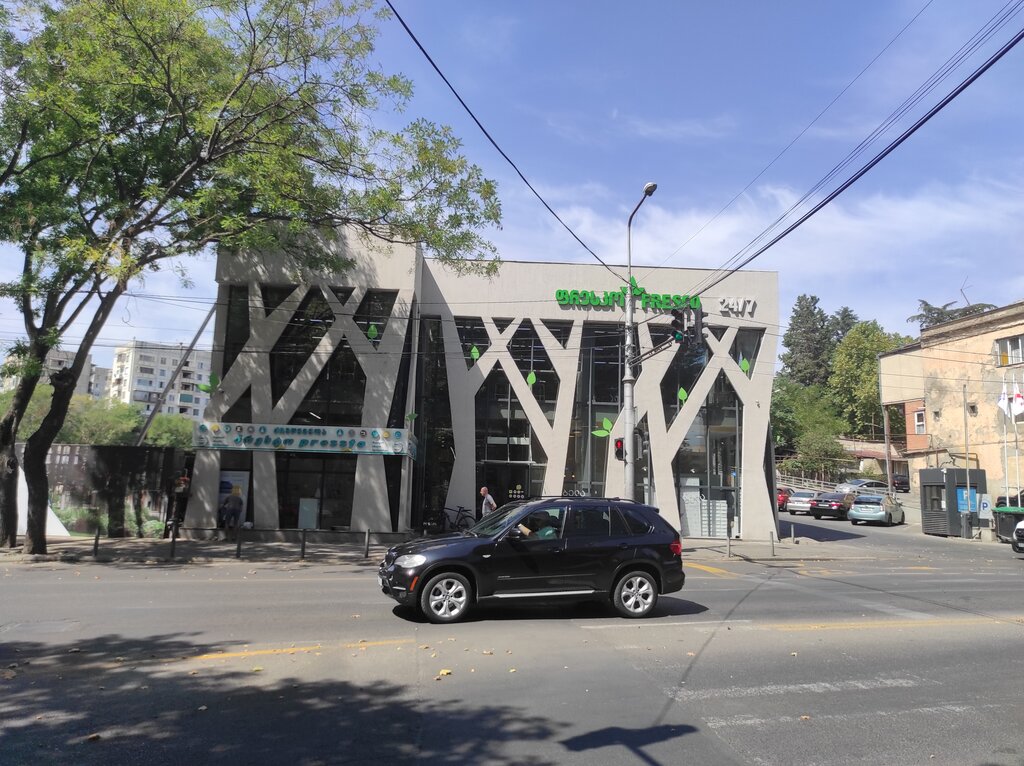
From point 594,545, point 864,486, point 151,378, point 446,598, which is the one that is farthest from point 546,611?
point 151,378

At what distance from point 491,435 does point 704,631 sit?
626 inches

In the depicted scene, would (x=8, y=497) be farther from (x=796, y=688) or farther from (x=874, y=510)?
(x=874, y=510)

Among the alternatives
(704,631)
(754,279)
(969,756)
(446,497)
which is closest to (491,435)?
(446,497)

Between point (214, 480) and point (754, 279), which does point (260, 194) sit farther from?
point (754, 279)

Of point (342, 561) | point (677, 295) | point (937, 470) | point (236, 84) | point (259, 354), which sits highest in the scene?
point (236, 84)

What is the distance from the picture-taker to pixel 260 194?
49.0 ft

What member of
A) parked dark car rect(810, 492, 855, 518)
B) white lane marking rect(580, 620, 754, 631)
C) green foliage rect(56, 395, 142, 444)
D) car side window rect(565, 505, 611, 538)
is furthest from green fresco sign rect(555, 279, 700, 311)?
green foliage rect(56, 395, 142, 444)

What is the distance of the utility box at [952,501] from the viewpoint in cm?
2802

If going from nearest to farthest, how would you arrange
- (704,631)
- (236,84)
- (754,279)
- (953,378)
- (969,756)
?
1. (969,756)
2. (704,631)
3. (236,84)
4. (754,279)
5. (953,378)

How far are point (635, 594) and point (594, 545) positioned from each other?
909 millimetres

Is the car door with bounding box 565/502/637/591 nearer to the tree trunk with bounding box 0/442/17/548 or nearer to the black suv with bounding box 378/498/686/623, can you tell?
the black suv with bounding box 378/498/686/623

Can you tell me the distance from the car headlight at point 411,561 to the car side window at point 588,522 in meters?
2.02

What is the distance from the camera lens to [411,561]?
8.34 meters

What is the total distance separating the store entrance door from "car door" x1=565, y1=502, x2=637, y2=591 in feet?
47.3
